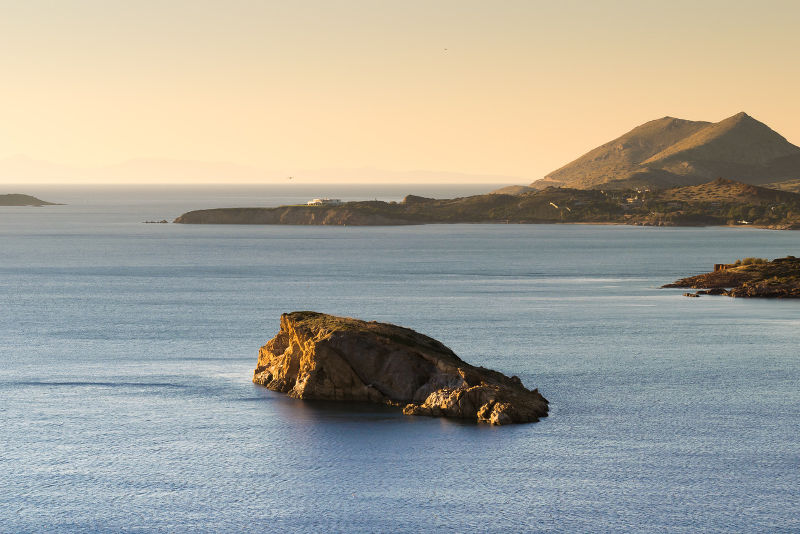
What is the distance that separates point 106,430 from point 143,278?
314 feet

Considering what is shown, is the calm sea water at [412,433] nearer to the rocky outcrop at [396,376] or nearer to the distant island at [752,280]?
the rocky outcrop at [396,376]

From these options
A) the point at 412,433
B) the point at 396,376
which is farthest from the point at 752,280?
the point at 412,433

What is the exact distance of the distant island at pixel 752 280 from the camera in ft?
405

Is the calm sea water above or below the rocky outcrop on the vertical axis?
below

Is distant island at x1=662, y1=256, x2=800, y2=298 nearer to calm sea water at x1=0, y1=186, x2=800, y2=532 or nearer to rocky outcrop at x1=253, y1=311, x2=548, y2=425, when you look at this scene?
calm sea water at x1=0, y1=186, x2=800, y2=532

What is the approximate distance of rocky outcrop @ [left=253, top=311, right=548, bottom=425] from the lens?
58.9 metres

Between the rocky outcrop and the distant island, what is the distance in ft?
227

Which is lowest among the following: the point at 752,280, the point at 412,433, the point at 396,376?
the point at 412,433

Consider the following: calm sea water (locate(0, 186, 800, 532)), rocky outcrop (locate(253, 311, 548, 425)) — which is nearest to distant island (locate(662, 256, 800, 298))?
calm sea water (locate(0, 186, 800, 532))

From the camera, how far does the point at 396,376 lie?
6184 centimetres

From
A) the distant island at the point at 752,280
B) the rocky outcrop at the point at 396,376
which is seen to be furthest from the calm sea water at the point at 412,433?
the distant island at the point at 752,280

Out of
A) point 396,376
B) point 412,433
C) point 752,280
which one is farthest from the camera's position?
point 752,280

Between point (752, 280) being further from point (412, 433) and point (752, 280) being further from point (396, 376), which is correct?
point (412, 433)

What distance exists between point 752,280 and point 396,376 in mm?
80901
